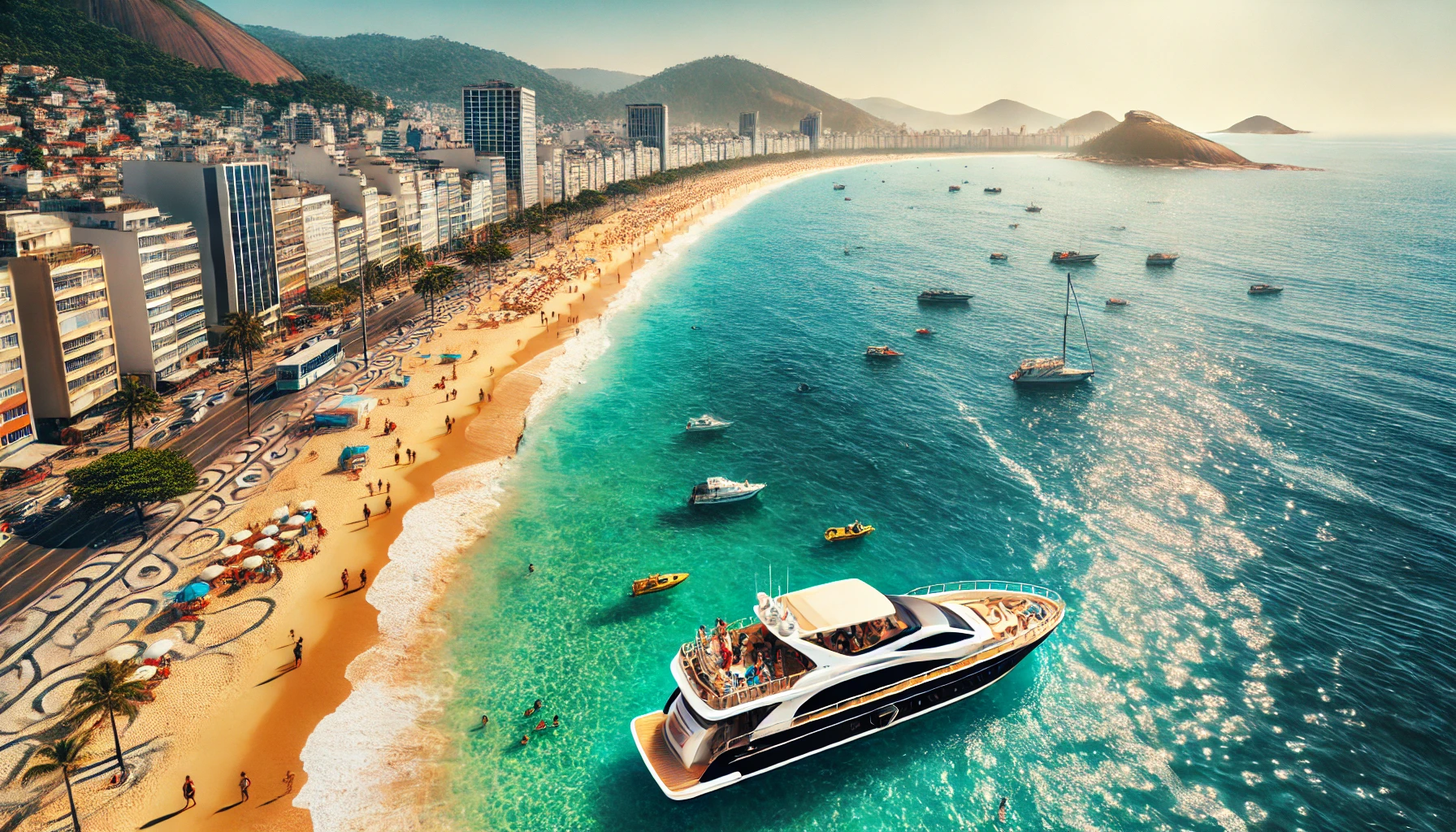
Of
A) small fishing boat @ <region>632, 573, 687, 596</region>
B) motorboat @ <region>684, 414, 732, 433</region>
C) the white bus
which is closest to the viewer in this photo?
small fishing boat @ <region>632, 573, 687, 596</region>

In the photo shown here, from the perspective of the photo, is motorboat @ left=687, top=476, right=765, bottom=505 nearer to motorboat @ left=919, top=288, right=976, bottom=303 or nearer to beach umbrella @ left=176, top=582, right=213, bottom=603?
beach umbrella @ left=176, top=582, right=213, bottom=603

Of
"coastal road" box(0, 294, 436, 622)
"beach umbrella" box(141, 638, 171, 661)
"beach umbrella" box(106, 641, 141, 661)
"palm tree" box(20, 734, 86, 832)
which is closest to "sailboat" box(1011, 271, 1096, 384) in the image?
"coastal road" box(0, 294, 436, 622)

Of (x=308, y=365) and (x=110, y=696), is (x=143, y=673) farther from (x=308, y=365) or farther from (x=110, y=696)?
(x=308, y=365)

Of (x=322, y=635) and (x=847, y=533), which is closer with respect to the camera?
(x=322, y=635)

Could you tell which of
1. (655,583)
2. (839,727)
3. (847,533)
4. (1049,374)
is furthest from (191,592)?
(1049,374)

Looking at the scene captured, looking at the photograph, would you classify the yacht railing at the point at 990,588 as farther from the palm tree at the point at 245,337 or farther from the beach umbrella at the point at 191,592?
the palm tree at the point at 245,337

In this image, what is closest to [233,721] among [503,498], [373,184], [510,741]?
[510,741]

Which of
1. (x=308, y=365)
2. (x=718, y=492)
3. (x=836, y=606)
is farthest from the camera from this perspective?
(x=308, y=365)
